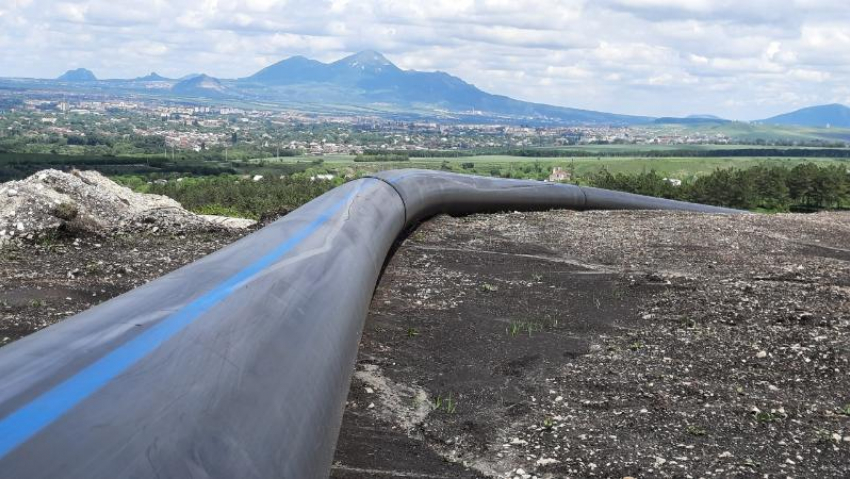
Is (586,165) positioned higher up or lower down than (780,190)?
lower down

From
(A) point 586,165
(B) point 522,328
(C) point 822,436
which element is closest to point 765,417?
(C) point 822,436

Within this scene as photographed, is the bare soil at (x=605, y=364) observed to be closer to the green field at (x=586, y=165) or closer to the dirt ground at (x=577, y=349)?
the dirt ground at (x=577, y=349)

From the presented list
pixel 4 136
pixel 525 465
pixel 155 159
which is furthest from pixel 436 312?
pixel 4 136

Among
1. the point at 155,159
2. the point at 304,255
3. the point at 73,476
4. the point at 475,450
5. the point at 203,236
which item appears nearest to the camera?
the point at 73,476

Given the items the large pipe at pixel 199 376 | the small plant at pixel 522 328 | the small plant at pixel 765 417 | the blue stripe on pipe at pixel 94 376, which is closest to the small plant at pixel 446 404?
the large pipe at pixel 199 376

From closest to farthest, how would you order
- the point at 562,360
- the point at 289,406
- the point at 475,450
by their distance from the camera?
1. the point at 289,406
2. the point at 475,450
3. the point at 562,360

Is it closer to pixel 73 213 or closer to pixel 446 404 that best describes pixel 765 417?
pixel 446 404

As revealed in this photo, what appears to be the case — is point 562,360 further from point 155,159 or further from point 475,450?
point 155,159
